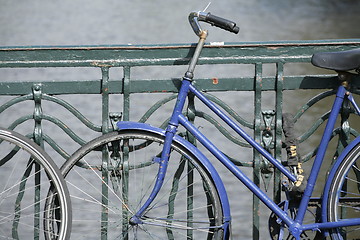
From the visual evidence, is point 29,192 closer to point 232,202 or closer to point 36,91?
point 232,202

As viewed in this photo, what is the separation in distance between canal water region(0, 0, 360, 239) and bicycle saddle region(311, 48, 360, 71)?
195 inches

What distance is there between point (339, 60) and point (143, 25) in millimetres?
13200

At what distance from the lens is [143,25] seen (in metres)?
17.2

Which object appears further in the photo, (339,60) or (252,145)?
(252,145)

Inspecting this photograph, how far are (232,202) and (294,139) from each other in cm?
327

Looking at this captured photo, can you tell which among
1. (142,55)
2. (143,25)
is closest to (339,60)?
(142,55)

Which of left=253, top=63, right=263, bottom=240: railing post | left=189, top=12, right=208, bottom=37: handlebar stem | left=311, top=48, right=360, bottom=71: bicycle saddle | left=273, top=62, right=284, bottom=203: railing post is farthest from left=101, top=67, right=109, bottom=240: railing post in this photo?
left=311, top=48, right=360, bottom=71: bicycle saddle

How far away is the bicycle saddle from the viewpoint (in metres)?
4.14

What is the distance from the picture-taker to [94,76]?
12078 millimetres

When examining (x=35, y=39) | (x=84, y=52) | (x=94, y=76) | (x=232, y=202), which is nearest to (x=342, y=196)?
(x=84, y=52)

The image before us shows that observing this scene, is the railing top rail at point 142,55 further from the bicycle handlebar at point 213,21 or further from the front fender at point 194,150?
the front fender at point 194,150

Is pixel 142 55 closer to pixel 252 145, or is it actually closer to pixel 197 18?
pixel 197 18

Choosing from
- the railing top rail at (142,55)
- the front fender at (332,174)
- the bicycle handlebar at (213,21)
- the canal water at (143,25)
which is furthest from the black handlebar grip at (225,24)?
the canal water at (143,25)

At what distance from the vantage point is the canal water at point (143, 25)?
12.1 metres
